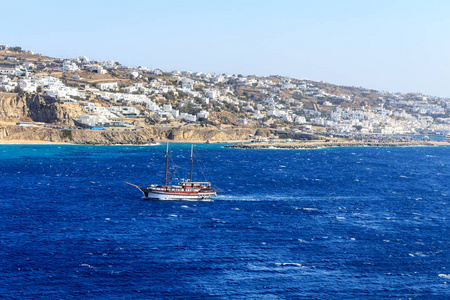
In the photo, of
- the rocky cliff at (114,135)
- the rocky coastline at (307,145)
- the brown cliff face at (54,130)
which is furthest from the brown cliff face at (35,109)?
the rocky coastline at (307,145)

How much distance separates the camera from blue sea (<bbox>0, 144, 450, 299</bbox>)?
37.8 meters

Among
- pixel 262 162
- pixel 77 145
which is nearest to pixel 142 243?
pixel 262 162

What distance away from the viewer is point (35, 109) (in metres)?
154

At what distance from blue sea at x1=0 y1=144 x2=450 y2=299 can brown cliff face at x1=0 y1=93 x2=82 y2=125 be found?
60805 millimetres

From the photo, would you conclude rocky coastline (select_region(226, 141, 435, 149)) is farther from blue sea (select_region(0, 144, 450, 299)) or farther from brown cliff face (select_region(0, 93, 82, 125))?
blue sea (select_region(0, 144, 450, 299))

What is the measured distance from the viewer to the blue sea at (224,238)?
124 ft

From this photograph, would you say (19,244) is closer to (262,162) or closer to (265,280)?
(265,280)

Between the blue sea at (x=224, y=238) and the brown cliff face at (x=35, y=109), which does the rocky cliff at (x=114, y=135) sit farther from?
the blue sea at (x=224, y=238)

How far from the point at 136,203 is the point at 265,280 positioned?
30.0 metres

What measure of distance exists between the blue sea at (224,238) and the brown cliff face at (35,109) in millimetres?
60805

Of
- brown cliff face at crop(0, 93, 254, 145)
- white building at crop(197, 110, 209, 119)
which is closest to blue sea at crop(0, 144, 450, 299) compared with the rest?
brown cliff face at crop(0, 93, 254, 145)

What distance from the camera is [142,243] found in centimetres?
4716

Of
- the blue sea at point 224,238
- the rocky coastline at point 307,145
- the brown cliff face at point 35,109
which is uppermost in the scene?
the brown cliff face at point 35,109

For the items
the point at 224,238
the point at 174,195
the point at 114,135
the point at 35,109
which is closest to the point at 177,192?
the point at 174,195
